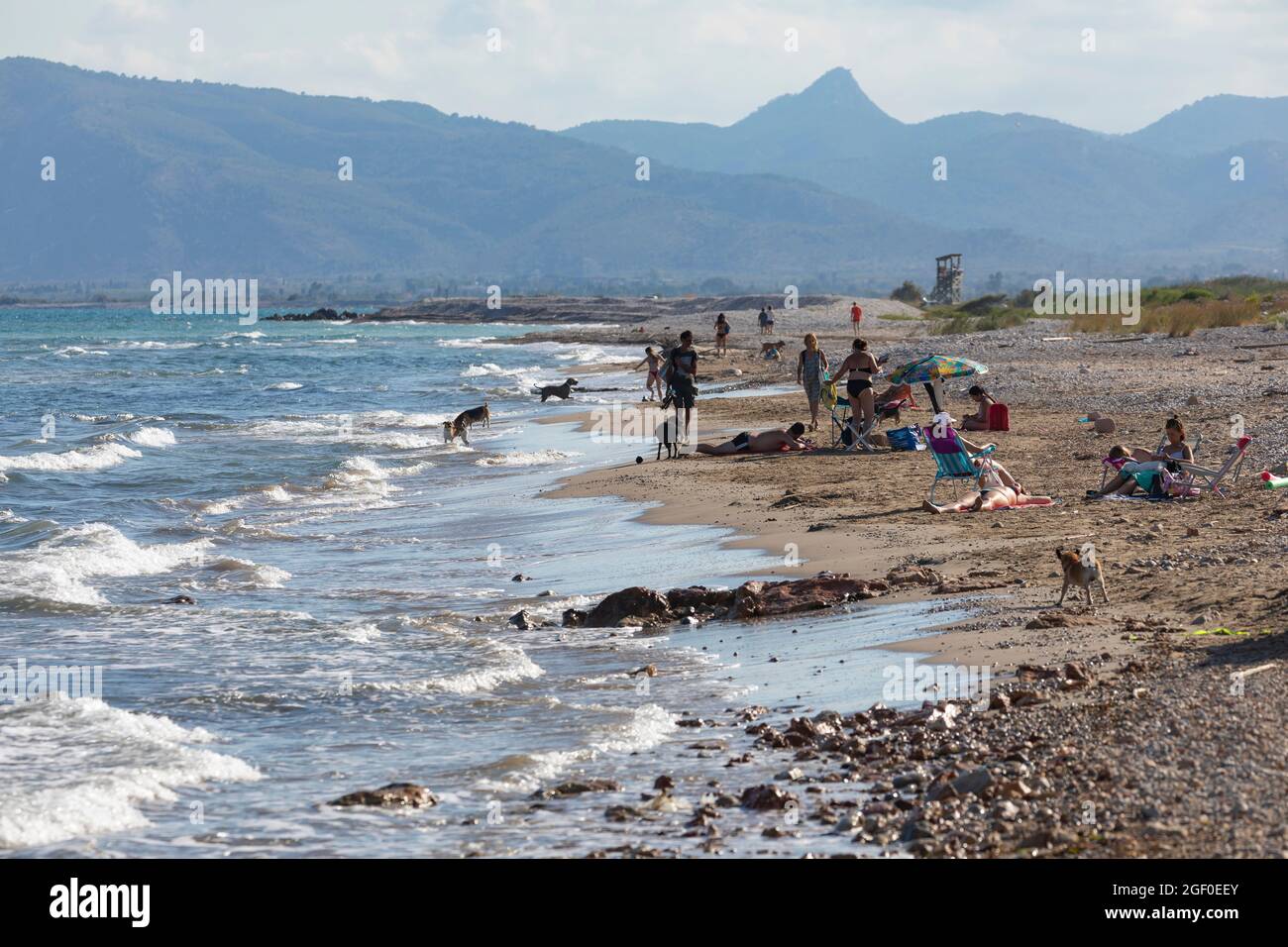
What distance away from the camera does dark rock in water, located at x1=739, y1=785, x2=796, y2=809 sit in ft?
20.2

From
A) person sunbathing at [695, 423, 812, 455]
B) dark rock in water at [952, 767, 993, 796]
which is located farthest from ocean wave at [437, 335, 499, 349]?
dark rock in water at [952, 767, 993, 796]

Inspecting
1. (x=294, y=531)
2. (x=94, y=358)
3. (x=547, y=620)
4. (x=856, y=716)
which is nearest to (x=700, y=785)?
(x=856, y=716)

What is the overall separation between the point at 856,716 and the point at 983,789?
4.86 ft

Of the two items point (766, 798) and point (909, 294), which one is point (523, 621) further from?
point (909, 294)

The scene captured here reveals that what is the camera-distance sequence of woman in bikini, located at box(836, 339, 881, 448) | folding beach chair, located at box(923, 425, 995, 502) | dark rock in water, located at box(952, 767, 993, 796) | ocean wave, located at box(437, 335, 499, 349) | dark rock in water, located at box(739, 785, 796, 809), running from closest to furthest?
dark rock in water, located at box(952, 767, 993, 796), dark rock in water, located at box(739, 785, 796, 809), folding beach chair, located at box(923, 425, 995, 502), woman in bikini, located at box(836, 339, 881, 448), ocean wave, located at box(437, 335, 499, 349)

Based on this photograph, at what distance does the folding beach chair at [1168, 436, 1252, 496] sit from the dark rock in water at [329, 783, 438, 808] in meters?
8.14

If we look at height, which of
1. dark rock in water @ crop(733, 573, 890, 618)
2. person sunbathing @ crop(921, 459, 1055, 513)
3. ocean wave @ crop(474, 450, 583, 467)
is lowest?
dark rock in water @ crop(733, 573, 890, 618)

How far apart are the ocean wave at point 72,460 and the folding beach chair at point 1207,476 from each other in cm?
1626

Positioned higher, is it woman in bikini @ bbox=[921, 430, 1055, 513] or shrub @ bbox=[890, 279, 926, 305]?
shrub @ bbox=[890, 279, 926, 305]

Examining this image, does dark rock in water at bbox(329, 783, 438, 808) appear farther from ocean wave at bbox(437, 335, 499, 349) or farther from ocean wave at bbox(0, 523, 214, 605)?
ocean wave at bbox(437, 335, 499, 349)

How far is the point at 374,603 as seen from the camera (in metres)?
11.3
